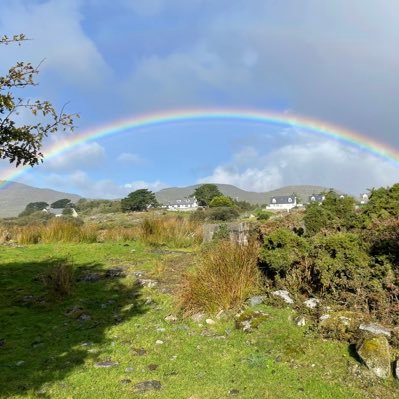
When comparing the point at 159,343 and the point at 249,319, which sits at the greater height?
the point at 249,319

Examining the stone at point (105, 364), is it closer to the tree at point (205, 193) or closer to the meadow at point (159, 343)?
the meadow at point (159, 343)

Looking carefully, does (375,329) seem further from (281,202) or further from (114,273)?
(281,202)

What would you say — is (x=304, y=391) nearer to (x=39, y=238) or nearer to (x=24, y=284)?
(x=24, y=284)

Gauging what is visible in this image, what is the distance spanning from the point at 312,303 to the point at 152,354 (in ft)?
7.92

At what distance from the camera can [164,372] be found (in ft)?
15.9

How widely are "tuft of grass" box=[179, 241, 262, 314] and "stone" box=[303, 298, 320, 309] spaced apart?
100 cm

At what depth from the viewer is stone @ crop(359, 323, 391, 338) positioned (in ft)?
16.4

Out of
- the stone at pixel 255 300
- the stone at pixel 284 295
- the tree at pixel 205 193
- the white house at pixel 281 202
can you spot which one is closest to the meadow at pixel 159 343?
the stone at pixel 255 300

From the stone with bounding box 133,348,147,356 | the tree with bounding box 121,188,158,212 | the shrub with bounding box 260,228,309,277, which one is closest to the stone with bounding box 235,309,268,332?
the shrub with bounding box 260,228,309,277

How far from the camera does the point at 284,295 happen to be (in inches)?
265

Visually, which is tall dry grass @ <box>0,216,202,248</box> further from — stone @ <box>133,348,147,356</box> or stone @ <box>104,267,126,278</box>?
stone @ <box>133,348,147,356</box>

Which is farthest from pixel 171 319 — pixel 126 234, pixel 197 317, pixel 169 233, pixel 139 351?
pixel 126 234

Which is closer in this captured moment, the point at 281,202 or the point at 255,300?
the point at 255,300

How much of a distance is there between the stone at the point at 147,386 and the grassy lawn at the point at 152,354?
0.06 m
